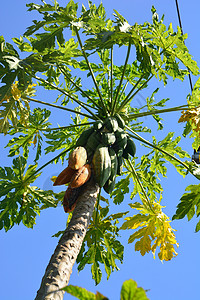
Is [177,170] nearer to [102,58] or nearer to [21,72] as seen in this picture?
[102,58]

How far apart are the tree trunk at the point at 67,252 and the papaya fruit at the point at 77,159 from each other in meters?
0.21

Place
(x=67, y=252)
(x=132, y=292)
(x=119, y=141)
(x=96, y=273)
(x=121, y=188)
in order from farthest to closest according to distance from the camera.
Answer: (x=121, y=188) → (x=96, y=273) → (x=119, y=141) → (x=67, y=252) → (x=132, y=292)

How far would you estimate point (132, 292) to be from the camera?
76 cm

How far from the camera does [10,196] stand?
3.52m

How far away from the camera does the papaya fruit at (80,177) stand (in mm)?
2773

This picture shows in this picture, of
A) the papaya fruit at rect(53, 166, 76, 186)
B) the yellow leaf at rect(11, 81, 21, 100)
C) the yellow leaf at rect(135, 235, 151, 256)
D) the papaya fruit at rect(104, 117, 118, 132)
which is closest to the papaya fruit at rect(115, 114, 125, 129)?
the papaya fruit at rect(104, 117, 118, 132)

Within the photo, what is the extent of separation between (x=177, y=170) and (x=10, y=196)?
6.00 ft

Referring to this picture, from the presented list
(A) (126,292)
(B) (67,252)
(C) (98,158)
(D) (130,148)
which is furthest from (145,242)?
(A) (126,292)

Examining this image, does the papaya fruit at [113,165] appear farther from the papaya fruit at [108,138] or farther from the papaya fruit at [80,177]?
the papaya fruit at [80,177]

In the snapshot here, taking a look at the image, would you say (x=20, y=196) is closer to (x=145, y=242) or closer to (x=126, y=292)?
(x=145, y=242)

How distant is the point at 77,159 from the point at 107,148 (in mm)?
369

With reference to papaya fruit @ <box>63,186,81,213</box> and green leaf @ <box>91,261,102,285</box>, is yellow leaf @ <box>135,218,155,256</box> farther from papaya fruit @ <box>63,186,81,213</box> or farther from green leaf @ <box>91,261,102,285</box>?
papaya fruit @ <box>63,186,81,213</box>

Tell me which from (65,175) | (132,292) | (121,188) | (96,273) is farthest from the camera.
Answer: (121,188)

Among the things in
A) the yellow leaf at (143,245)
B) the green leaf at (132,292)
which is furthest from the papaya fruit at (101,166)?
the green leaf at (132,292)
